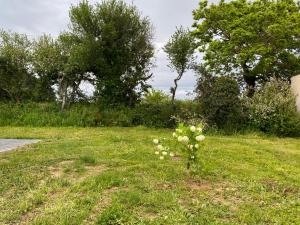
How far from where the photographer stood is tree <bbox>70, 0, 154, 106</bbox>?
14.8 meters

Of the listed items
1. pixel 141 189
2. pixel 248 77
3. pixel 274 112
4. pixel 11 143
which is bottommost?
pixel 141 189

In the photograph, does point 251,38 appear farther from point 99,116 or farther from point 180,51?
point 99,116

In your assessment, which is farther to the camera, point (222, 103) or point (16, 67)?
point (16, 67)

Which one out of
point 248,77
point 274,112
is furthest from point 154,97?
point 274,112

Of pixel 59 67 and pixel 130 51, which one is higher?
pixel 130 51

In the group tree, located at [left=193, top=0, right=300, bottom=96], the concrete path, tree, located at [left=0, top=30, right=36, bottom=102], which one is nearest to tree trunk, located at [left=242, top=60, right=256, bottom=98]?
tree, located at [left=193, top=0, right=300, bottom=96]

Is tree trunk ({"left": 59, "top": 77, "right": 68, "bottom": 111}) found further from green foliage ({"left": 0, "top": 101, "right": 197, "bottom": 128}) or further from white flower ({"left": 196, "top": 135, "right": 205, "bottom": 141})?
white flower ({"left": 196, "top": 135, "right": 205, "bottom": 141})

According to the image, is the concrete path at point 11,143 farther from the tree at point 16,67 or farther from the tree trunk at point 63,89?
the tree at point 16,67

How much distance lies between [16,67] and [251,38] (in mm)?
10078

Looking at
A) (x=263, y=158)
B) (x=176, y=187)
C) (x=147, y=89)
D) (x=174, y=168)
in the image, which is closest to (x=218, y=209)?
(x=176, y=187)

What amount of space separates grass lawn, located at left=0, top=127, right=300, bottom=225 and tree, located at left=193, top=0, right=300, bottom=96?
849cm

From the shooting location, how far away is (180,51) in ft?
49.5

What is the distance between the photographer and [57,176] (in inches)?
223

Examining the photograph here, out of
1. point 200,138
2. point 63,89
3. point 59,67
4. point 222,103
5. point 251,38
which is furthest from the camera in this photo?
point 63,89
